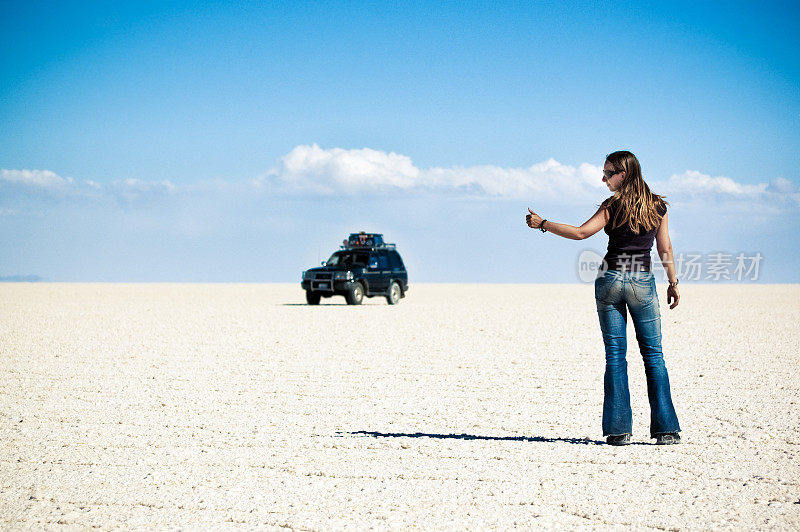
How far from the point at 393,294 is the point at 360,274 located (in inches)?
67.4

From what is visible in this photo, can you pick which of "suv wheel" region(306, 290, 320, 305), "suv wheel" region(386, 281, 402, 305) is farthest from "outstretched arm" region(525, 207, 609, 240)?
"suv wheel" region(306, 290, 320, 305)

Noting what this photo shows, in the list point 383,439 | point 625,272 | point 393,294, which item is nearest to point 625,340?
point 625,272

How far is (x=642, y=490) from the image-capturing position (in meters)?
5.00

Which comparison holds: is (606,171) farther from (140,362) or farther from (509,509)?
(140,362)

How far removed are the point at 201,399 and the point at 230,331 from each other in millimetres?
9017

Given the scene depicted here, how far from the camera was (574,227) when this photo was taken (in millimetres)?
5613

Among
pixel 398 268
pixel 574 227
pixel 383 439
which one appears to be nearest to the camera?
pixel 574 227

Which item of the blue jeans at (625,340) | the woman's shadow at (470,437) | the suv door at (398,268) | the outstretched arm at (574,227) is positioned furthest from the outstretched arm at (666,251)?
the suv door at (398,268)

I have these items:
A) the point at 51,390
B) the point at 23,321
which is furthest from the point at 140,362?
the point at 23,321

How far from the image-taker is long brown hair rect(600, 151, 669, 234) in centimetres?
573

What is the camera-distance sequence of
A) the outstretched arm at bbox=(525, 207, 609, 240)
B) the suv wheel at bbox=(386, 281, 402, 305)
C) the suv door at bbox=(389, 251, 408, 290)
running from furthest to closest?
the suv door at bbox=(389, 251, 408, 290) < the suv wheel at bbox=(386, 281, 402, 305) < the outstretched arm at bbox=(525, 207, 609, 240)

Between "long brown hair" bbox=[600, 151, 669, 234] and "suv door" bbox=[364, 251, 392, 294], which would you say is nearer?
"long brown hair" bbox=[600, 151, 669, 234]

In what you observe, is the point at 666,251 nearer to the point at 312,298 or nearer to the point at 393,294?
the point at 393,294

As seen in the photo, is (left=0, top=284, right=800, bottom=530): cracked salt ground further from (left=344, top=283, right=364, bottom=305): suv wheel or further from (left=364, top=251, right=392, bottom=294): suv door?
(left=364, top=251, right=392, bottom=294): suv door
